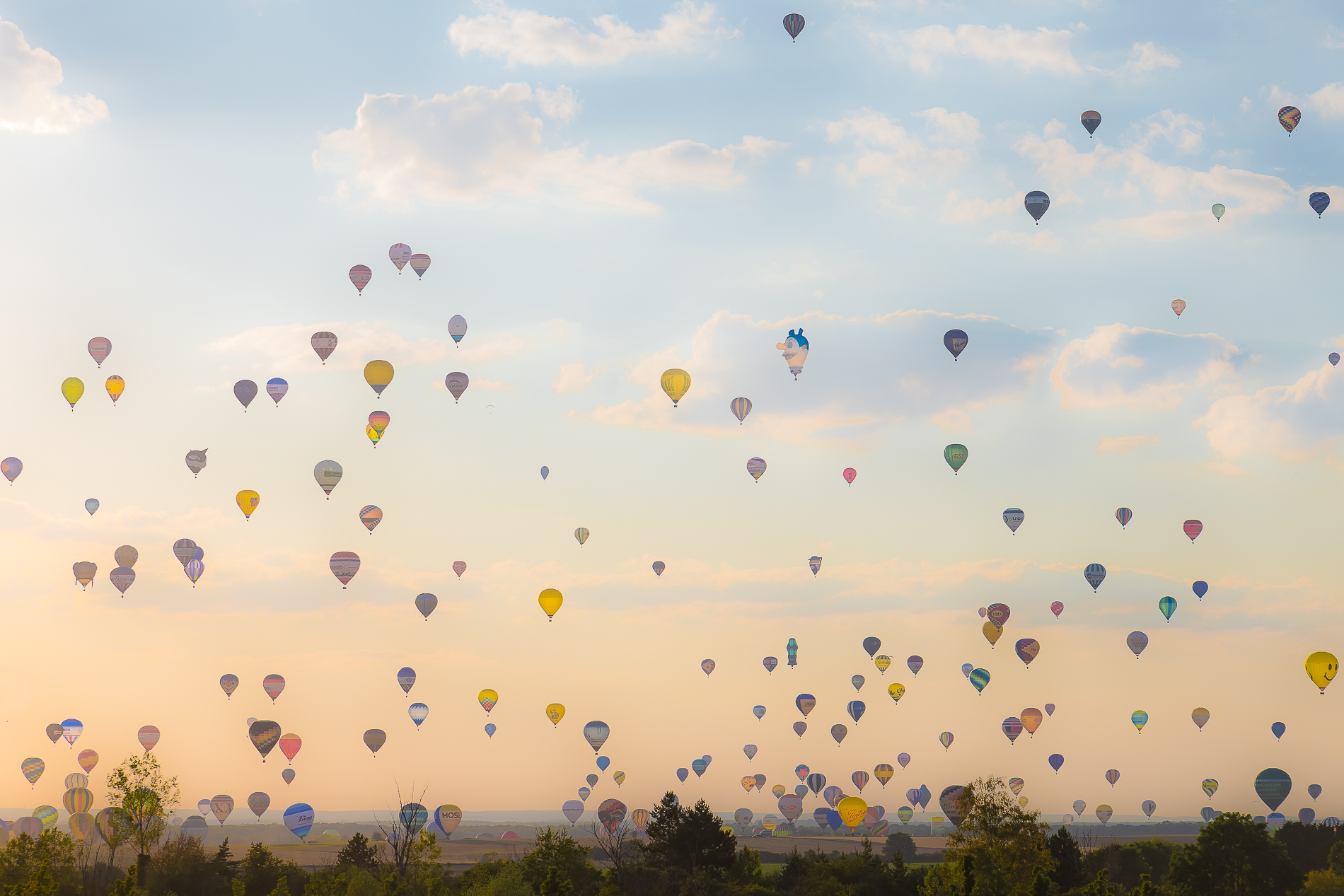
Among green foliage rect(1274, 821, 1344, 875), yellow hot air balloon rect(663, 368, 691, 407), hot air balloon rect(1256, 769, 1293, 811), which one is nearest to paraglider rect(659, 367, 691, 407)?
yellow hot air balloon rect(663, 368, 691, 407)

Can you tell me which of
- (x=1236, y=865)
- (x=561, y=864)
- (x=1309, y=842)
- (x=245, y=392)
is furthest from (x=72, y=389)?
(x=1309, y=842)

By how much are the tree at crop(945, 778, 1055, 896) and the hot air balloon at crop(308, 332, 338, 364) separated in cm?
5448

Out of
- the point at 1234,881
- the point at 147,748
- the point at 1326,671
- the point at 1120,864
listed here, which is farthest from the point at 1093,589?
the point at 147,748

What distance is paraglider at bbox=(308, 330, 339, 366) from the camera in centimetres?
9469

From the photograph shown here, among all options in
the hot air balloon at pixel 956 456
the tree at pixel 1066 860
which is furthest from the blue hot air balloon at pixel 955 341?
the tree at pixel 1066 860

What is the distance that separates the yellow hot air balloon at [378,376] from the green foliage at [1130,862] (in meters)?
77.4

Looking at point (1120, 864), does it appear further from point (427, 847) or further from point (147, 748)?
point (147, 748)

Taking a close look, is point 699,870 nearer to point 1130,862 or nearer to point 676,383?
point 676,383

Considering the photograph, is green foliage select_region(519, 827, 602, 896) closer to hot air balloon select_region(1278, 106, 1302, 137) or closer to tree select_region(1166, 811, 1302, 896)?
tree select_region(1166, 811, 1302, 896)

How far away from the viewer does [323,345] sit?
94750 millimetres

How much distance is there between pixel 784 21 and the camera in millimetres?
93000

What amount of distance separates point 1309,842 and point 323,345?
11059 centimetres

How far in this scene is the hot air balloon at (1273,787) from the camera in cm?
10281

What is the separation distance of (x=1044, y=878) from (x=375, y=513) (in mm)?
56409
